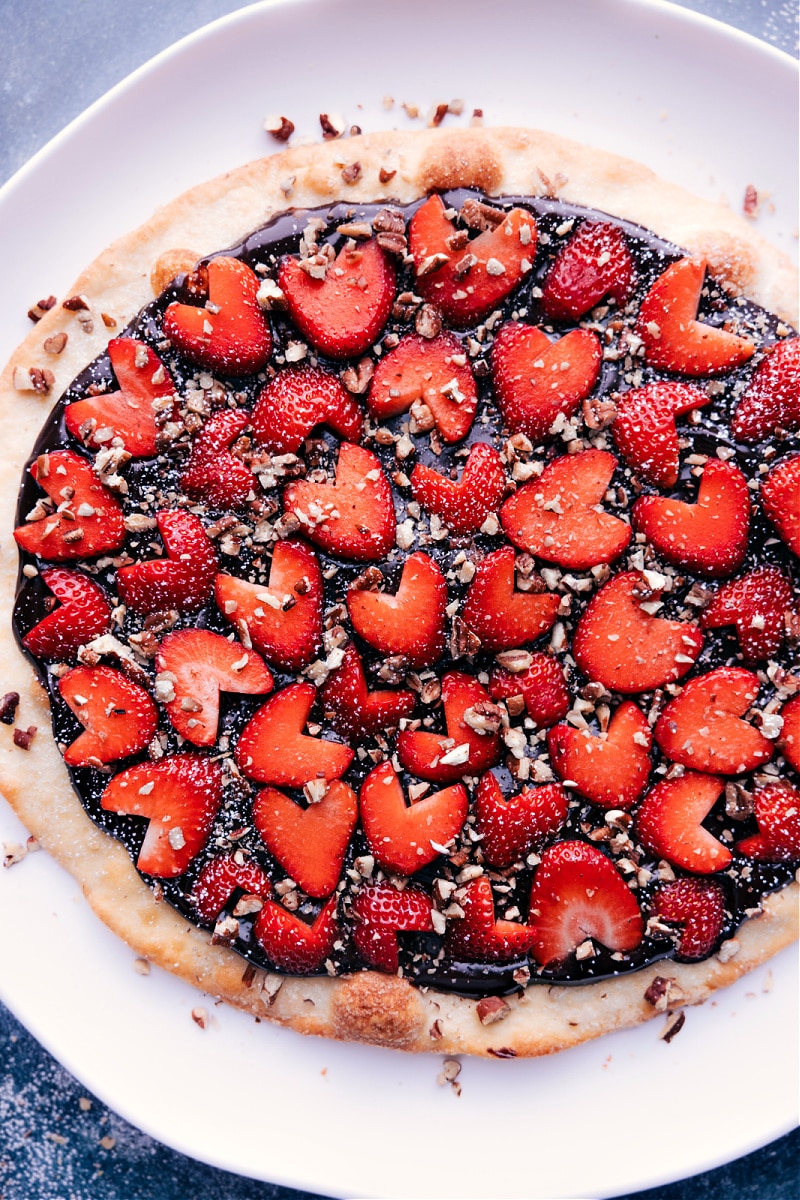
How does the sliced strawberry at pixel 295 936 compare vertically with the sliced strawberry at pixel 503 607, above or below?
below

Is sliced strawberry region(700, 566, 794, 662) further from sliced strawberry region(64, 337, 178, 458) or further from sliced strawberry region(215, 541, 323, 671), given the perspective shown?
sliced strawberry region(64, 337, 178, 458)

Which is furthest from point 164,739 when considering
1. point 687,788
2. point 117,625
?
point 687,788

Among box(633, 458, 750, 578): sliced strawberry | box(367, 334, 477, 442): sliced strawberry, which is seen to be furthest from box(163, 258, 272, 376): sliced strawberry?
box(633, 458, 750, 578): sliced strawberry

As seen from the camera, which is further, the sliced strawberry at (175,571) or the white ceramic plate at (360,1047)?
the white ceramic plate at (360,1047)

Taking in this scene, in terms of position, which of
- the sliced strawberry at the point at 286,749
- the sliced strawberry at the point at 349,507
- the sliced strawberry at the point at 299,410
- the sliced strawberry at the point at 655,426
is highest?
the sliced strawberry at the point at 655,426

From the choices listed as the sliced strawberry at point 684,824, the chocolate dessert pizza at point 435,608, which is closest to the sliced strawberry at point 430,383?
the chocolate dessert pizza at point 435,608

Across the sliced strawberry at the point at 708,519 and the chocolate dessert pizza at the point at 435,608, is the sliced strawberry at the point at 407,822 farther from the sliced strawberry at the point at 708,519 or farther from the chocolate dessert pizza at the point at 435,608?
the sliced strawberry at the point at 708,519

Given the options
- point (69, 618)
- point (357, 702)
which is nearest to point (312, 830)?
point (357, 702)
